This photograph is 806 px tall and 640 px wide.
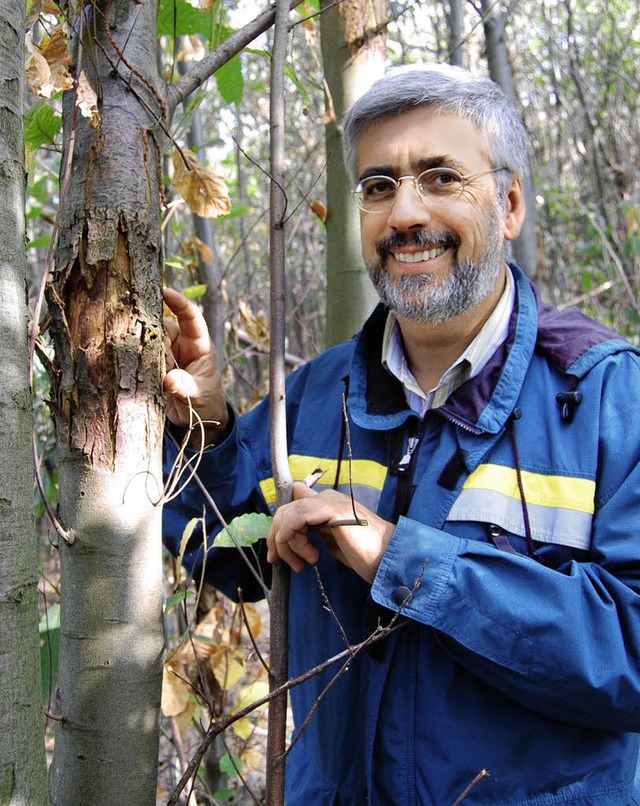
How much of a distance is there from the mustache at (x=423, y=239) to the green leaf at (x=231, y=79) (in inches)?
24.1

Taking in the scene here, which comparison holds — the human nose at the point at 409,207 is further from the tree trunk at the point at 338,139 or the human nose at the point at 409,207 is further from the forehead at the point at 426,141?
the tree trunk at the point at 338,139

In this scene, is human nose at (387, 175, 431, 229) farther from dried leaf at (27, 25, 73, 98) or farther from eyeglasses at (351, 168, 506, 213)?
dried leaf at (27, 25, 73, 98)

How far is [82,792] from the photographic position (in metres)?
1.20

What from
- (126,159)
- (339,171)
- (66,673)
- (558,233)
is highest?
(558,233)

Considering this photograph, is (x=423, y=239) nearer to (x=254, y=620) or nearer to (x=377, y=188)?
(x=377, y=188)

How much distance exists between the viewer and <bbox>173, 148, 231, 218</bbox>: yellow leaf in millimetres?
1711

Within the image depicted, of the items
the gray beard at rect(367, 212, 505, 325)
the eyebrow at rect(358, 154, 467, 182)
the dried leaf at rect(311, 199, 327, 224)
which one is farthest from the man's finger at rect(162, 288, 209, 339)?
the dried leaf at rect(311, 199, 327, 224)

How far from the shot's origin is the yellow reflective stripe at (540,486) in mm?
1434

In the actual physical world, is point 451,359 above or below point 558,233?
below

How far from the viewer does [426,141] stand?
1.70 metres

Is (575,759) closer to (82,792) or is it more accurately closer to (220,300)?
(82,792)

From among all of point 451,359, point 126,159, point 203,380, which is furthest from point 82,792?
point 451,359

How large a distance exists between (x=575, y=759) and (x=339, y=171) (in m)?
1.91

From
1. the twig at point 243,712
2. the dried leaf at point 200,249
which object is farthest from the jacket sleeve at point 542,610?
the dried leaf at point 200,249
